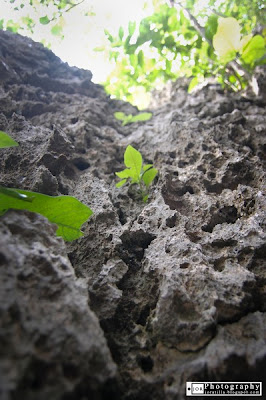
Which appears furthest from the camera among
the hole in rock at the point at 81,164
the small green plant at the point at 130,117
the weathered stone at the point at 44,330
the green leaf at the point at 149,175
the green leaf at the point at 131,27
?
the green leaf at the point at 131,27

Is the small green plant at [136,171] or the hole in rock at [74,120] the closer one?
the small green plant at [136,171]

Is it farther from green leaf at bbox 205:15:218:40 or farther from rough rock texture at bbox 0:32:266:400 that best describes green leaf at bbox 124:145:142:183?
green leaf at bbox 205:15:218:40

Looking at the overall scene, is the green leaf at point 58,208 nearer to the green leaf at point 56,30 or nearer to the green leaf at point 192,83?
the green leaf at point 192,83

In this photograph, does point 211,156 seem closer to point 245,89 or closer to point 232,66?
point 245,89

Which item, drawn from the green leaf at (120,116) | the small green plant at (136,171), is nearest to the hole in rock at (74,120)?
the green leaf at (120,116)

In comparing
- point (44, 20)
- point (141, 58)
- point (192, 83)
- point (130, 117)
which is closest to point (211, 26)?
point (192, 83)

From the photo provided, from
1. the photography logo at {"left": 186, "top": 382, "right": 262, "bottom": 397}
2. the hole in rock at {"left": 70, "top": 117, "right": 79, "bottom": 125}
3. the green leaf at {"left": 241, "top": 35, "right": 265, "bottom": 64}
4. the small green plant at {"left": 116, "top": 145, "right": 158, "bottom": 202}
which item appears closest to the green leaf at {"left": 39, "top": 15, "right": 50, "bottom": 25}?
the hole in rock at {"left": 70, "top": 117, "right": 79, "bottom": 125}
